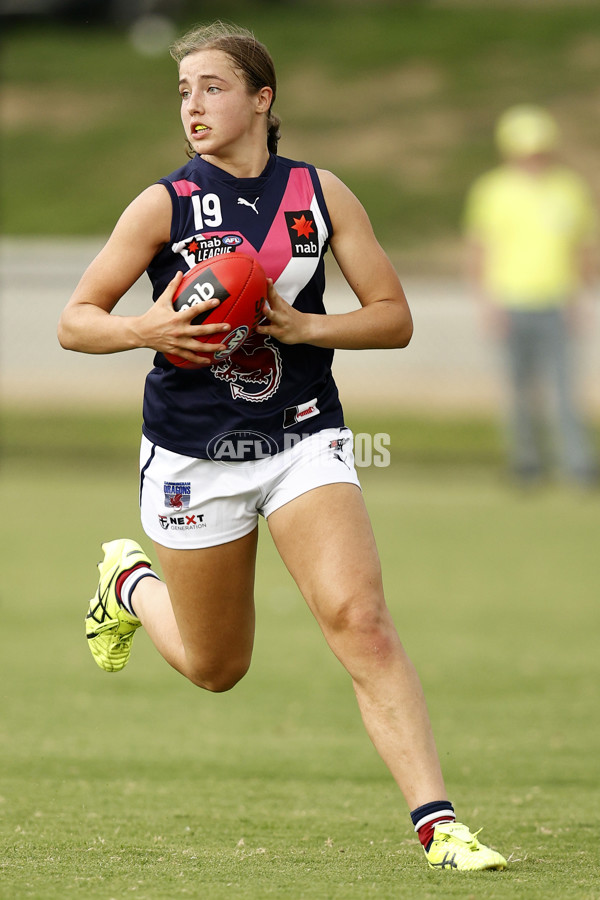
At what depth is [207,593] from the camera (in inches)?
184

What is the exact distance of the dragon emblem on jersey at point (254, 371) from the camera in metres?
4.47

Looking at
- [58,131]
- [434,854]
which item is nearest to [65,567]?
[434,854]

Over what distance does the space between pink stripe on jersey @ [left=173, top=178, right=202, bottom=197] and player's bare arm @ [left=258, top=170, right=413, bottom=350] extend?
394 millimetres

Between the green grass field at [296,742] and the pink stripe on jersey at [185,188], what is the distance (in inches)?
74.3

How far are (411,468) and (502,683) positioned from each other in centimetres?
837

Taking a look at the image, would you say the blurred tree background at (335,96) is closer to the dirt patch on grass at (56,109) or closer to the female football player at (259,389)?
the dirt patch on grass at (56,109)

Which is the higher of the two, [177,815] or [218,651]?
[218,651]

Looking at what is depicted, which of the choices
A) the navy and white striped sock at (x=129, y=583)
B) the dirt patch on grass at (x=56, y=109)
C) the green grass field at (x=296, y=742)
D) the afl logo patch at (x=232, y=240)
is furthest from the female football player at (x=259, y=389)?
the dirt patch on grass at (x=56, y=109)

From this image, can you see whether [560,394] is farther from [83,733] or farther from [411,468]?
[83,733]

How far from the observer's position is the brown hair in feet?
14.6

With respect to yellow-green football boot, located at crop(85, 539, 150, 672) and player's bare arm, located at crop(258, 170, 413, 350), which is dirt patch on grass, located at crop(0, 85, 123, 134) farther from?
player's bare arm, located at crop(258, 170, 413, 350)

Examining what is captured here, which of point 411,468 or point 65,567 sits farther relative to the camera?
point 411,468

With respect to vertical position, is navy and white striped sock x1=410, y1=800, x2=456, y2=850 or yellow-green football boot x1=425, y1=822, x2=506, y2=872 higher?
navy and white striped sock x1=410, y1=800, x2=456, y2=850

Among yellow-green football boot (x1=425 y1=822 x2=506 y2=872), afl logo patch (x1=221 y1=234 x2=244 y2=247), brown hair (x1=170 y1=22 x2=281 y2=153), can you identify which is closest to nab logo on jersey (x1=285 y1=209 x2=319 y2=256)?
afl logo patch (x1=221 y1=234 x2=244 y2=247)
